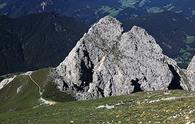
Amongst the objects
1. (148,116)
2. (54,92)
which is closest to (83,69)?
(54,92)

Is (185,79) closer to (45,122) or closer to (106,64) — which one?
(106,64)

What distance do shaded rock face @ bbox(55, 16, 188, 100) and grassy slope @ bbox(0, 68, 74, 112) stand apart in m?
5.20

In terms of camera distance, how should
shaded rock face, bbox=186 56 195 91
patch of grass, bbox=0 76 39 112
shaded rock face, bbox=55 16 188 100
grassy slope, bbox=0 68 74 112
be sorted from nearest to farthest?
1. patch of grass, bbox=0 76 39 112
2. grassy slope, bbox=0 68 74 112
3. shaded rock face, bbox=55 16 188 100
4. shaded rock face, bbox=186 56 195 91

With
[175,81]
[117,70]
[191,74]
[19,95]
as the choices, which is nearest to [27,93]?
[19,95]

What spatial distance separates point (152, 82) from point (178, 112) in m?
133

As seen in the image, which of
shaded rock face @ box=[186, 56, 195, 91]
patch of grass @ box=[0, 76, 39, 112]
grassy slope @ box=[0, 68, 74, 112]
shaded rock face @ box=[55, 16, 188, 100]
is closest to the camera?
patch of grass @ box=[0, 76, 39, 112]

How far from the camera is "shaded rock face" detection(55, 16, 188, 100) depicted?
17912 cm

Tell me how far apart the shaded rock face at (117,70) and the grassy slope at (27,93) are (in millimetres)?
5205

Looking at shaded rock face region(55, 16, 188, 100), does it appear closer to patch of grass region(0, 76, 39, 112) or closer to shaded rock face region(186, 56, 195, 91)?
shaded rock face region(186, 56, 195, 91)

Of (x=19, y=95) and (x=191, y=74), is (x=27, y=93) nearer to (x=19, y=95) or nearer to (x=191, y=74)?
(x=19, y=95)

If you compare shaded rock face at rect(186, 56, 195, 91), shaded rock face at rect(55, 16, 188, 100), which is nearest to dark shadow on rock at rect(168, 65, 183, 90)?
shaded rock face at rect(55, 16, 188, 100)

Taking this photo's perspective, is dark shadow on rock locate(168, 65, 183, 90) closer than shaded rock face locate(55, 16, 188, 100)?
No

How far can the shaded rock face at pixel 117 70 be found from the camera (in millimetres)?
179125

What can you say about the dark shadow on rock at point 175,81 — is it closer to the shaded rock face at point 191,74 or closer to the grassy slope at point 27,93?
the shaded rock face at point 191,74
